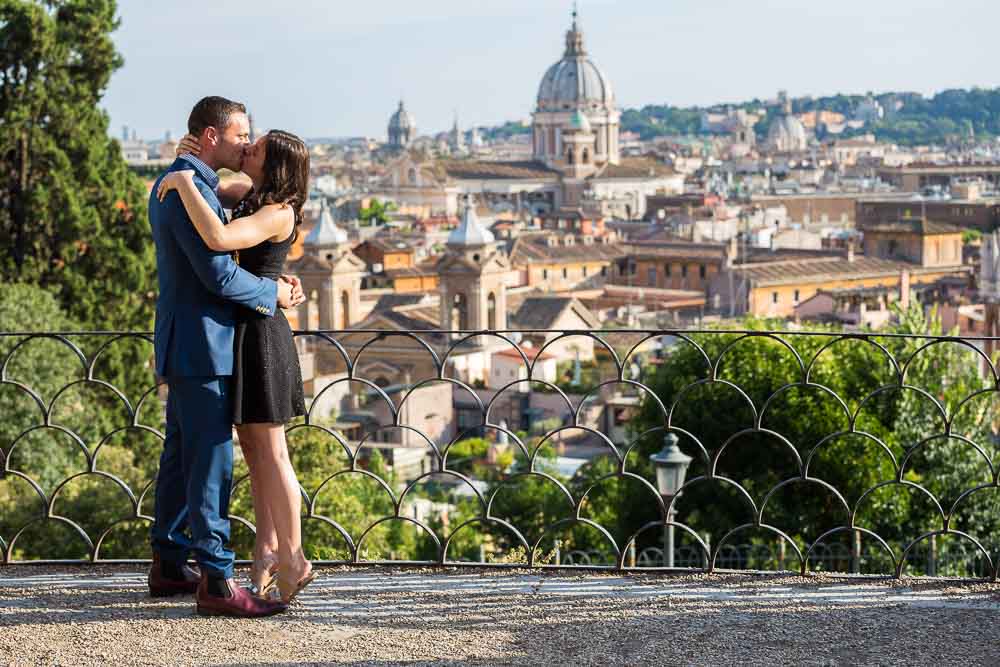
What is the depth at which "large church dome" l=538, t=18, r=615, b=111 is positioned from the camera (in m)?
92.5

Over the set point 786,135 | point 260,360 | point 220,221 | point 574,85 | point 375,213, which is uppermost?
point 574,85

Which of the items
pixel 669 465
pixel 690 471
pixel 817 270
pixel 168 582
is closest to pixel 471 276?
pixel 690 471

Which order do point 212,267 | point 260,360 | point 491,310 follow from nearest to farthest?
point 212,267 → point 260,360 → point 491,310

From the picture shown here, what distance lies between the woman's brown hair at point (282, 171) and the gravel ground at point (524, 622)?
2.39ft

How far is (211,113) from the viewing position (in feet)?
9.73

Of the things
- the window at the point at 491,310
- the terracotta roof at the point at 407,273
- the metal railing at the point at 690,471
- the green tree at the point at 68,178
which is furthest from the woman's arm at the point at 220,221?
the terracotta roof at the point at 407,273

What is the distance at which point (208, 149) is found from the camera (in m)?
2.98

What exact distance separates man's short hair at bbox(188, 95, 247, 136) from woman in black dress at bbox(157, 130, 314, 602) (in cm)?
3

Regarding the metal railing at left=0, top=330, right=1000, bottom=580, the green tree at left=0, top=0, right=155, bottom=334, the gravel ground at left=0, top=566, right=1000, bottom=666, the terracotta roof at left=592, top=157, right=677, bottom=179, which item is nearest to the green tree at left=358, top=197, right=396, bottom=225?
the terracotta roof at left=592, top=157, right=677, bottom=179

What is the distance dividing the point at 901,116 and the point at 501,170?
310 ft

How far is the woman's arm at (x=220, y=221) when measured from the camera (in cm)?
291

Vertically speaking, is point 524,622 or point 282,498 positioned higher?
point 282,498

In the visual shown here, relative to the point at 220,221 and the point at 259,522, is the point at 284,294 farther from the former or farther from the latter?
the point at 259,522

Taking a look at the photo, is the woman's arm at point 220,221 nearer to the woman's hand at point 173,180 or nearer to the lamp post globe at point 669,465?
the woman's hand at point 173,180
